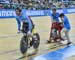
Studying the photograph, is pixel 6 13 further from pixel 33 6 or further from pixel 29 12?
pixel 33 6

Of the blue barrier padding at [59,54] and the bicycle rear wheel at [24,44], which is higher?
the bicycle rear wheel at [24,44]

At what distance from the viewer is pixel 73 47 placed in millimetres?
12477

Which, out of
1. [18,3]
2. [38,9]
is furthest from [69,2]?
[18,3]

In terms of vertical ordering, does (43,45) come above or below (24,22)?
below

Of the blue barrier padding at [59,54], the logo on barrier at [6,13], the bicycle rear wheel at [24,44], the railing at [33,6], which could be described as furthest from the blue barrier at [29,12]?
the bicycle rear wheel at [24,44]

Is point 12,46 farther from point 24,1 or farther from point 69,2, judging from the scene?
point 69,2

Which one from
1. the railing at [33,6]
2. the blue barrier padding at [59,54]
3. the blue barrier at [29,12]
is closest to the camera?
the blue barrier padding at [59,54]

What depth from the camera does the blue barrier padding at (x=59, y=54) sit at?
10.1 meters

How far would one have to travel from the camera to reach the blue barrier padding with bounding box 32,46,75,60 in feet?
33.1

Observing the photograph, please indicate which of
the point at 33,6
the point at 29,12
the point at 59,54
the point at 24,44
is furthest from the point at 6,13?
the point at 24,44

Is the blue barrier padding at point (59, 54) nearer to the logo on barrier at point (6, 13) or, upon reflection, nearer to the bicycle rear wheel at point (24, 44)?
the bicycle rear wheel at point (24, 44)

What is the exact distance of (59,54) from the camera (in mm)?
10836

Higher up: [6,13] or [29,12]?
[6,13]

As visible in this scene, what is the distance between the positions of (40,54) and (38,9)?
20108 mm
